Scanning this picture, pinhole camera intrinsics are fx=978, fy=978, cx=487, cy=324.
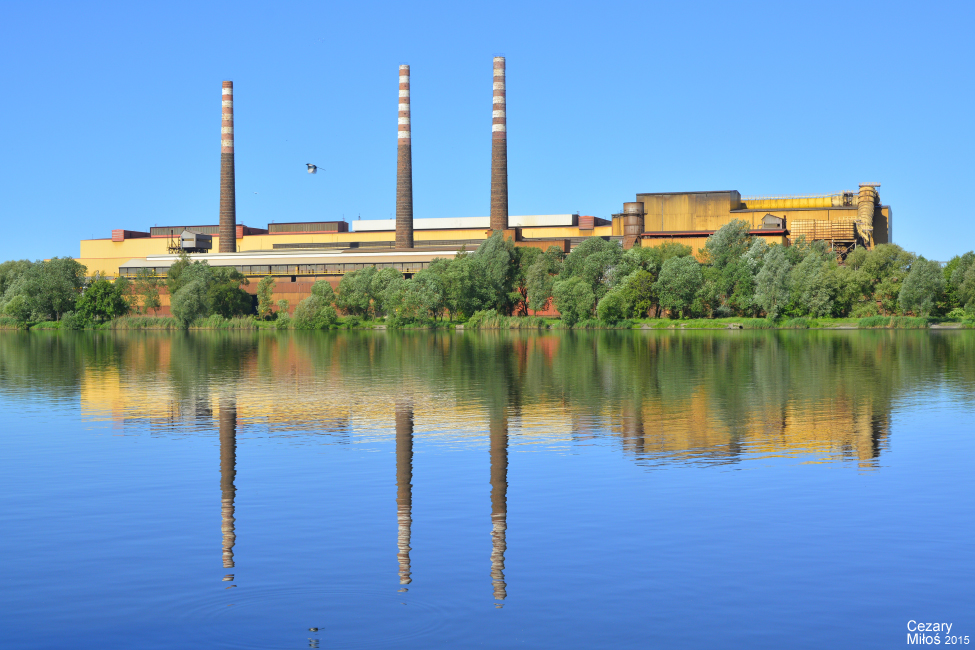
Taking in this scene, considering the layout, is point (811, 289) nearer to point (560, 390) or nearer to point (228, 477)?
point (560, 390)

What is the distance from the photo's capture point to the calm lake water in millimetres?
7922

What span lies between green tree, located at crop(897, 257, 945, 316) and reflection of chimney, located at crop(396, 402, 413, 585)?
6243cm

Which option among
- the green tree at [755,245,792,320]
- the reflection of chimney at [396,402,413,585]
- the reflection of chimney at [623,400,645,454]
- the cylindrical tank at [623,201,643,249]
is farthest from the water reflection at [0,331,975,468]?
the cylindrical tank at [623,201,643,249]

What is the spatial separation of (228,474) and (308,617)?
6.70 metres

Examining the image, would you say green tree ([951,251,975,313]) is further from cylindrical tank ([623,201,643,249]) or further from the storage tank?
cylindrical tank ([623,201,643,249])

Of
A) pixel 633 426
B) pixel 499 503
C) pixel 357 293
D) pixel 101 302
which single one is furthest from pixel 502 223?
pixel 499 503

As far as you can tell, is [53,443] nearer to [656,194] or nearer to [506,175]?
[506,175]

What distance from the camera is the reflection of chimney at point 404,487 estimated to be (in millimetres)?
9539

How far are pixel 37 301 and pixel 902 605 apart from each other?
9842 cm

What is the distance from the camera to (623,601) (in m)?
8.34

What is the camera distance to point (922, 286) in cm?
7394

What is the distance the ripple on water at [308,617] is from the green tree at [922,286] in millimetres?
73494

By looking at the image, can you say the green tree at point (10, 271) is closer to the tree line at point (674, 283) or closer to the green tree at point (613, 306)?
the tree line at point (674, 283)

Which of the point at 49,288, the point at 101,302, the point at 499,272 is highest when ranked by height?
the point at 499,272
